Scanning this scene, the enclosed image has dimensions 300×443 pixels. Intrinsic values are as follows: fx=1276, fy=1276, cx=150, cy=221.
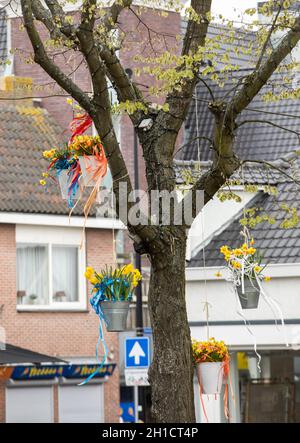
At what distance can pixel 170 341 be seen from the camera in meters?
12.9

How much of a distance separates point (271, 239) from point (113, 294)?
12.6 metres

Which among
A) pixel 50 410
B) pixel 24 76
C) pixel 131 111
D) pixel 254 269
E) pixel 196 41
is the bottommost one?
pixel 50 410

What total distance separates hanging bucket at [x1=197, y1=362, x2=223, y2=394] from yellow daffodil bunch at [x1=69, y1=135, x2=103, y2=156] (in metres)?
2.62

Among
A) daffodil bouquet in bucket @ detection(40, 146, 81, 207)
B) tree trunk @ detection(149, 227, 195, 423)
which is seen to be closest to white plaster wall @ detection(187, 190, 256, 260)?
daffodil bouquet in bucket @ detection(40, 146, 81, 207)

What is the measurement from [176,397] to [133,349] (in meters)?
13.6

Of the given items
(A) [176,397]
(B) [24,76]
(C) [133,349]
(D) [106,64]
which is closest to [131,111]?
(D) [106,64]

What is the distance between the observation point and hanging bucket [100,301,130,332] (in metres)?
13.4

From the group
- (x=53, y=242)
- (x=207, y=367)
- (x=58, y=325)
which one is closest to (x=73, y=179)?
(x=207, y=367)

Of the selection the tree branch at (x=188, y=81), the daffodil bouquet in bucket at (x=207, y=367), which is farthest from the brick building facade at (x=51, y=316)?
the daffodil bouquet in bucket at (x=207, y=367)

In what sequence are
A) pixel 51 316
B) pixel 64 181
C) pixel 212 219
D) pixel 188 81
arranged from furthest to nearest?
pixel 51 316 → pixel 212 219 → pixel 64 181 → pixel 188 81

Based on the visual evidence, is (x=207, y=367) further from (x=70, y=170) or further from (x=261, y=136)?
(x=261, y=136)
